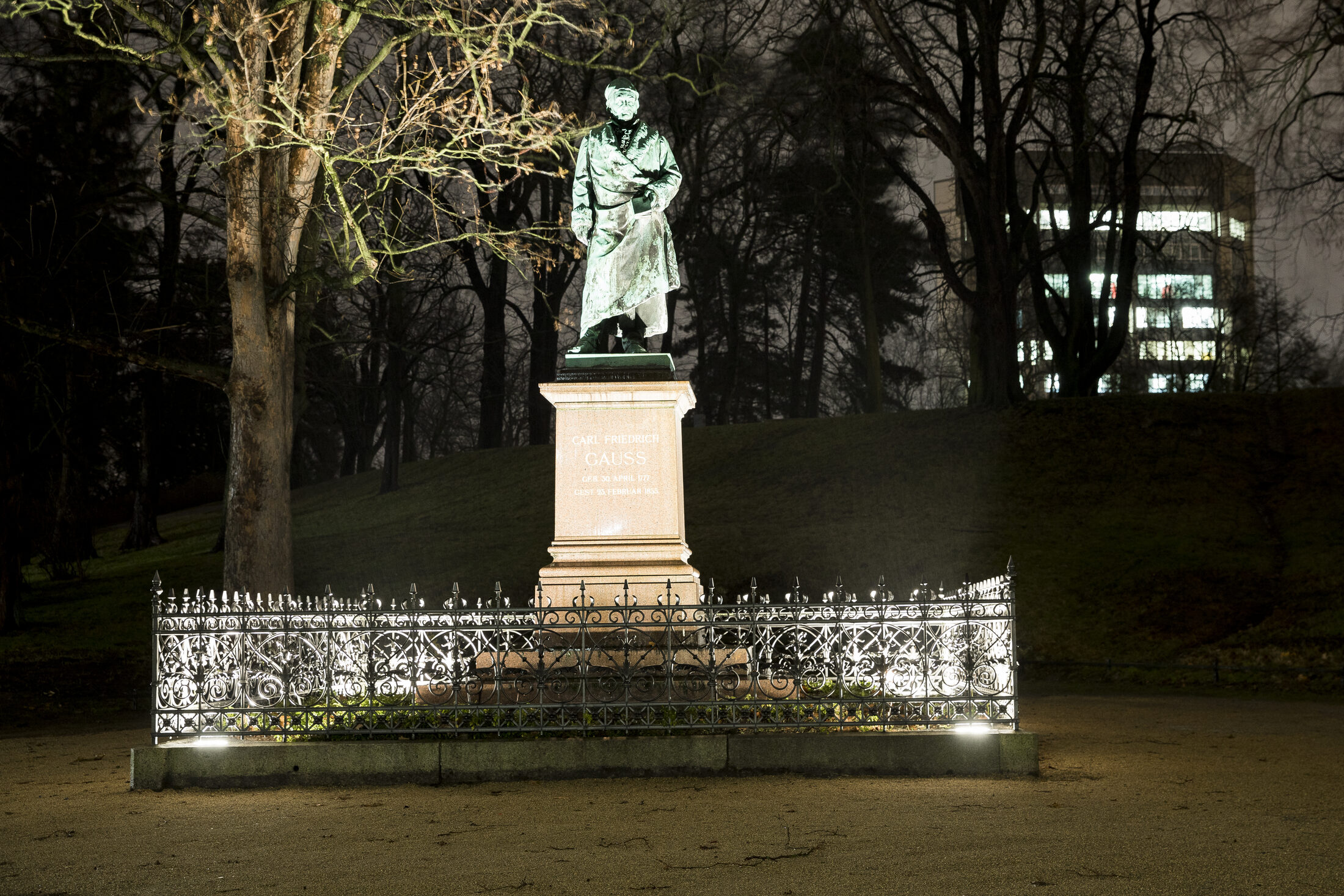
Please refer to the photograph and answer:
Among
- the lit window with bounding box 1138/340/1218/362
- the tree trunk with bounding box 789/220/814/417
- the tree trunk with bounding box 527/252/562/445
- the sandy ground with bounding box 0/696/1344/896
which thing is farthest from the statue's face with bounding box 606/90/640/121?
the lit window with bounding box 1138/340/1218/362

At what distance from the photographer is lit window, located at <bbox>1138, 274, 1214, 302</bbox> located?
49.0 m

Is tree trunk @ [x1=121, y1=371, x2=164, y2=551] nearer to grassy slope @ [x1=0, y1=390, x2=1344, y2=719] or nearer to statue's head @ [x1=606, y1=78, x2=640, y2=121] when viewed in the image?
grassy slope @ [x1=0, y1=390, x2=1344, y2=719]

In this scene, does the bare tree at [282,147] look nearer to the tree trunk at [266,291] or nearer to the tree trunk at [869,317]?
the tree trunk at [266,291]

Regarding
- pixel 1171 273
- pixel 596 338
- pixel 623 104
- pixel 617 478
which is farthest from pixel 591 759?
pixel 1171 273

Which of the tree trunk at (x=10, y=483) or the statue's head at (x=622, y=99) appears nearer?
the statue's head at (x=622, y=99)

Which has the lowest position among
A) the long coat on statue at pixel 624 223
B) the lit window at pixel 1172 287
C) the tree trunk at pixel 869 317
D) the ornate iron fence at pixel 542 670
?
the ornate iron fence at pixel 542 670

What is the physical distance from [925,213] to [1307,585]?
13914 millimetres

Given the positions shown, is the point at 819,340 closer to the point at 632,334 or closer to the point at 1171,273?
the point at 1171,273

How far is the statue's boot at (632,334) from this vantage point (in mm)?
11359

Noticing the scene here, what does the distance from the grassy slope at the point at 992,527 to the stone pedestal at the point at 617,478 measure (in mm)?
10434

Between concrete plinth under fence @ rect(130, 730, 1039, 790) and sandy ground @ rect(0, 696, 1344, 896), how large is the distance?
137mm

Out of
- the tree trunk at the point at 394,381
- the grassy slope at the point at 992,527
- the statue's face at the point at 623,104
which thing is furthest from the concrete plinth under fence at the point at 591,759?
the tree trunk at the point at 394,381

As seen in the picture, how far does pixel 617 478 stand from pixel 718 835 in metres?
4.53

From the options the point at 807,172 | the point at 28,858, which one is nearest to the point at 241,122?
the point at 28,858
